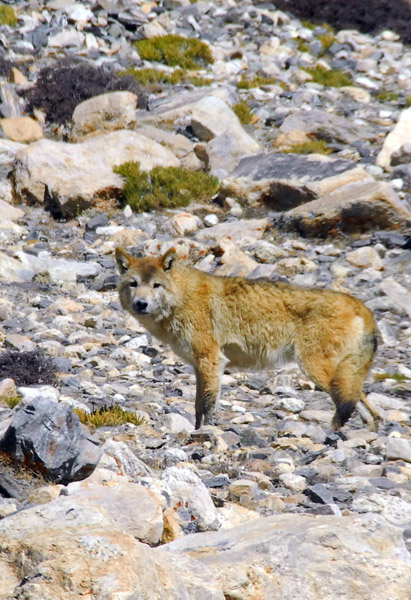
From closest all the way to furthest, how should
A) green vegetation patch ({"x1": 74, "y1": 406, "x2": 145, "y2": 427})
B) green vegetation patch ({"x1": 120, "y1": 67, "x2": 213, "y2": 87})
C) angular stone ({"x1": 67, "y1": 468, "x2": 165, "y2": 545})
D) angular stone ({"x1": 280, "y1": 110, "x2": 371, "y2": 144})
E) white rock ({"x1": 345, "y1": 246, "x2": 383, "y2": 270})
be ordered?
angular stone ({"x1": 67, "y1": 468, "x2": 165, "y2": 545})
green vegetation patch ({"x1": 74, "y1": 406, "x2": 145, "y2": 427})
white rock ({"x1": 345, "y1": 246, "x2": 383, "y2": 270})
angular stone ({"x1": 280, "y1": 110, "x2": 371, "y2": 144})
green vegetation patch ({"x1": 120, "y1": 67, "x2": 213, "y2": 87})

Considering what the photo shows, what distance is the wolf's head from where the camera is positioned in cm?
849

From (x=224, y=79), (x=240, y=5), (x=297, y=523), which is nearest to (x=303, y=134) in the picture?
(x=224, y=79)

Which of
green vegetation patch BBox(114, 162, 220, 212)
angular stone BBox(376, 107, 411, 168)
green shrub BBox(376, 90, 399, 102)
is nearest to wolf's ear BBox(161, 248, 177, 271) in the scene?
green vegetation patch BBox(114, 162, 220, 212)

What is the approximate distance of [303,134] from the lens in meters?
19.6

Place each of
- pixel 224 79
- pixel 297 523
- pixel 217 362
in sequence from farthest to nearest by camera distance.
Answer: pixel 224 79, pixel 217 362, pixel 297 523

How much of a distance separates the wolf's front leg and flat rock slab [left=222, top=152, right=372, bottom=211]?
7.93 m

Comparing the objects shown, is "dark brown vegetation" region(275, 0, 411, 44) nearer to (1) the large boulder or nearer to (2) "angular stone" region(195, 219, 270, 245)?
(2) "angular stone" region(195, 219, 270, 245)

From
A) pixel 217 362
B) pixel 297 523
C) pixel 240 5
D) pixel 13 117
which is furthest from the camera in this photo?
pixel 240 5

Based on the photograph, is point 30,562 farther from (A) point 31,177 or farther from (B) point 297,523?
(A) point 31,177

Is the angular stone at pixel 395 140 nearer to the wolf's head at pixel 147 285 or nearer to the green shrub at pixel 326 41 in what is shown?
the green shrub at pixel 326 41

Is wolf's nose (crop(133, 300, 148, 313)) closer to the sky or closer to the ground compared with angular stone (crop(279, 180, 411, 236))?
closer to the sky

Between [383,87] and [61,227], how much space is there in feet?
44.5

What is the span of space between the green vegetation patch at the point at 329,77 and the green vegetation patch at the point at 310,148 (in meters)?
5.81

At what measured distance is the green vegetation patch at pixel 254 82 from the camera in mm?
22906
